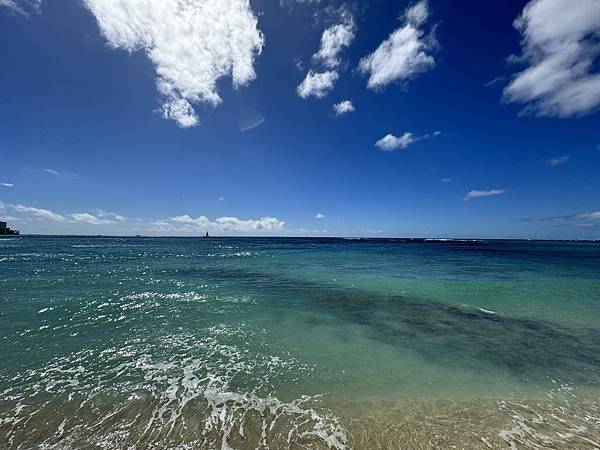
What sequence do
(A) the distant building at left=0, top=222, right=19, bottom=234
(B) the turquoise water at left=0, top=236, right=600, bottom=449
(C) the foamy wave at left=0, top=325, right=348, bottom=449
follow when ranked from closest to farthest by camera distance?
(C) the foamy wave at left=0, top=325, right=348, bottom=449 < (B) the turquoise water at left=0, top=236, right=600, bottom=449 < (A) the distant building at left=0, top=222, right=19, bottom=234

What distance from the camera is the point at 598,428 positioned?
5.39 metres

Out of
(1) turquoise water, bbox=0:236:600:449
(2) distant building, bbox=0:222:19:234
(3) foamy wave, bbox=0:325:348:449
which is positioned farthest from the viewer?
(2) distant building, bbox=0:222:19:234

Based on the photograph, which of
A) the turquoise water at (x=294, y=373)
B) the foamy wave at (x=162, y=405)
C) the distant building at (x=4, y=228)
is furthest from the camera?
the distant building at (x=4, y=228)

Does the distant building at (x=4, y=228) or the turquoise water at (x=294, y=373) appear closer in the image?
the turquoise water at (x=294, y=373)

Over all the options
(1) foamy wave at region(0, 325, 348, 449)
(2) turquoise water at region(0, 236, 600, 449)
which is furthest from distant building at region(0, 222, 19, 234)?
(1) foamy wave at region(0, 325, 348, 449)

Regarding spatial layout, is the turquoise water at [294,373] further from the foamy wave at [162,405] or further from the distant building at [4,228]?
the distant building at [4,228]

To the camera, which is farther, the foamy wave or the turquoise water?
the turquoise water

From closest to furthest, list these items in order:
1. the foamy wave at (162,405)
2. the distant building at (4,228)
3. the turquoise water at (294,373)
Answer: the foamy wave at (162,405) → the turquoise water at (294,373) → the distant building at (4,228)

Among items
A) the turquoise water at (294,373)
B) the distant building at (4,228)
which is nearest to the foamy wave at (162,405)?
the turquoise water at (294,373)

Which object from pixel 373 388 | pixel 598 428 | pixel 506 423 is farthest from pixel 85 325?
pixel 598 428

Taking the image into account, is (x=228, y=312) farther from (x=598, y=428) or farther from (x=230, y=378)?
(x=598, y=428)

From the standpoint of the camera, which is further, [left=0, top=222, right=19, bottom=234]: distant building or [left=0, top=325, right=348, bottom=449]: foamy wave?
[left=0, top=222, right=19, bottom=234]: distant building

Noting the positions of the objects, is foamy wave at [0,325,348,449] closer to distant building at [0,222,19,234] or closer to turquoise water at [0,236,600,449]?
turquoise water at [0,236,600,449]

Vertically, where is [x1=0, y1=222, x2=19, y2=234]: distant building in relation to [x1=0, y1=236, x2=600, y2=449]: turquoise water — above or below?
above
